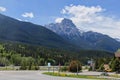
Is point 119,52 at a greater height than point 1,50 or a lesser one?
lesser

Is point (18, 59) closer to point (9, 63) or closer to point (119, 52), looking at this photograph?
point (9, 63)

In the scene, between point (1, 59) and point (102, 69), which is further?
point (1, 59)

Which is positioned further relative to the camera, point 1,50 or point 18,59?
point 1,50

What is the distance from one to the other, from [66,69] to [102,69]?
333 inches

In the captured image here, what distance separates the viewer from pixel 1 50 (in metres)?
173

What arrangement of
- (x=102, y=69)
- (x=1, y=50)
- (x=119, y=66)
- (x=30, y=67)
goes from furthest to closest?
1. (x=1, y=50)
2. (x=30, y=67)
3. (x=102, y=69)
4. (x=119, y=66)

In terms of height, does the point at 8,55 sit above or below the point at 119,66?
above

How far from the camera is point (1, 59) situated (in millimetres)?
141125

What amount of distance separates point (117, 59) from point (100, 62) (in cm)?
1231

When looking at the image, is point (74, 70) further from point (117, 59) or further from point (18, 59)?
point (18, 59)

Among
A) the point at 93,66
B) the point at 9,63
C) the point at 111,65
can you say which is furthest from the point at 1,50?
the point at 111,65

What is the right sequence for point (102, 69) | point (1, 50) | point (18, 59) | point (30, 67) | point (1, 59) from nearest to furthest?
point (102, 69)
point (30, 67)
point (1, 59)
point (18, 59)
point (1, 50)

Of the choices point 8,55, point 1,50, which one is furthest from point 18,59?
point 1,50

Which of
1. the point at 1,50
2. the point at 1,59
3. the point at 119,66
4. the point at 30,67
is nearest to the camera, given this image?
the point at 119,66
